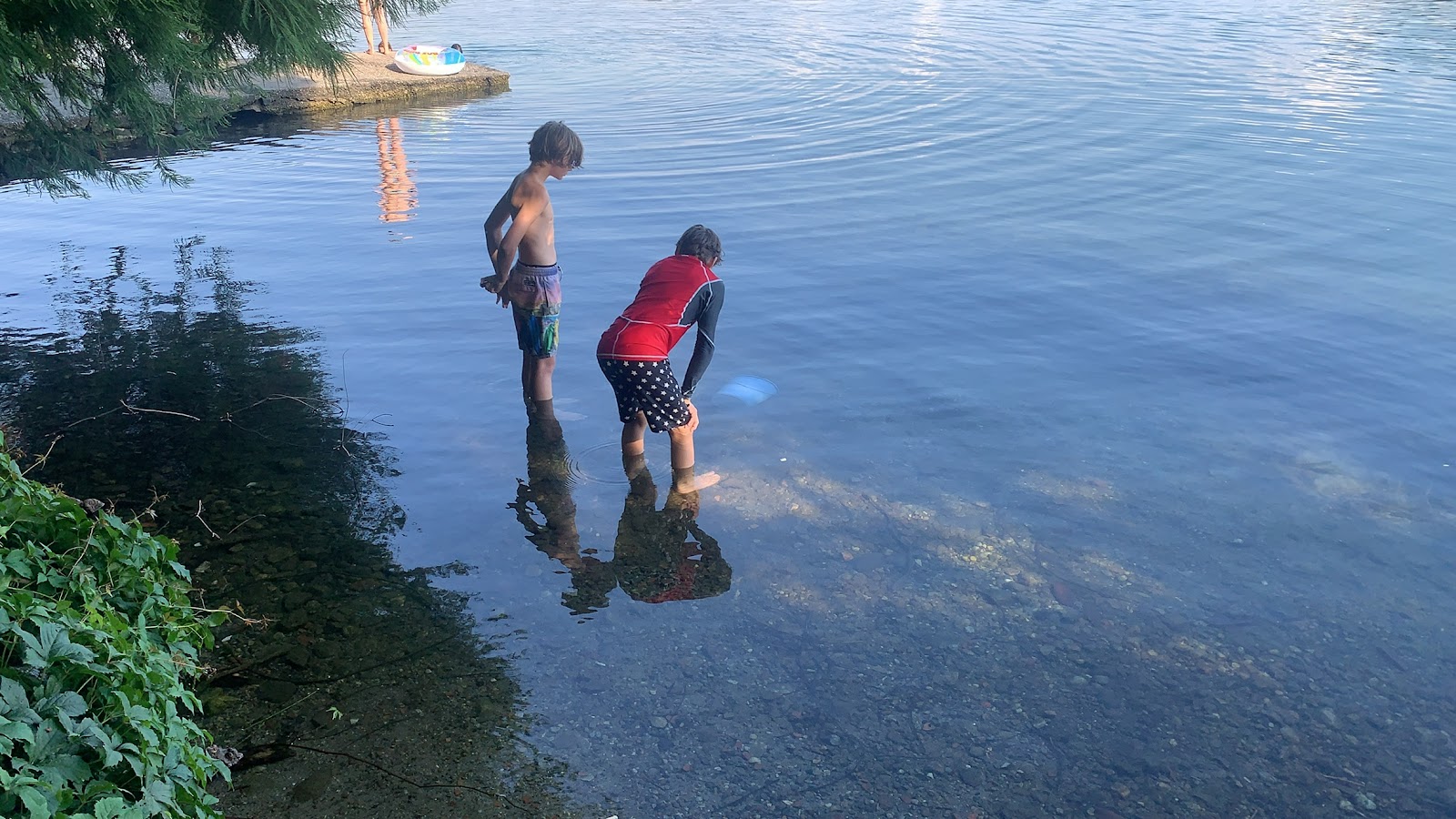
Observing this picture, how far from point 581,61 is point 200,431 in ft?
66.5

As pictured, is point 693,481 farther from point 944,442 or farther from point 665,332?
point 944,442

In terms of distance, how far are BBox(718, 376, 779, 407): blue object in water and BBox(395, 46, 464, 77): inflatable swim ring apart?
54.6ft

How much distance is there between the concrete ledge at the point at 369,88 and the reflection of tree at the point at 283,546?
1176cm

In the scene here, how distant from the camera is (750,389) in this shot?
8.23m

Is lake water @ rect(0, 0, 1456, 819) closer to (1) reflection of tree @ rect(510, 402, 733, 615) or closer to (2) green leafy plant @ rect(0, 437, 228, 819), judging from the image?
(1) reflection of tree @ rect(510, 402, 733, 615)

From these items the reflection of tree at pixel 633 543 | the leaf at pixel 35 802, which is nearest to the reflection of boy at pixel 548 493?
the reflection of tree at pixel 633 543

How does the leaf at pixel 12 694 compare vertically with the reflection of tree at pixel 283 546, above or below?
above

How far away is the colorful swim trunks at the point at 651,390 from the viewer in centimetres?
638

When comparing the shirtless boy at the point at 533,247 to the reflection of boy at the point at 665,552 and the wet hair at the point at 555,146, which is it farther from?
the reflection of boy at the point at 665,552

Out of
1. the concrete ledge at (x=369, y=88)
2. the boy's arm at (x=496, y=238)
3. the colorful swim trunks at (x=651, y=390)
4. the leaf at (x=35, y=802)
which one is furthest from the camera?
the concrete ledge at (x=369, y=88)

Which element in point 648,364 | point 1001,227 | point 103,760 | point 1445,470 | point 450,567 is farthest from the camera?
point 1001,227

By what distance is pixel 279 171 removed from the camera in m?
15.8

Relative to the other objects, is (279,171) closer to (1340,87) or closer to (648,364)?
(648,364)

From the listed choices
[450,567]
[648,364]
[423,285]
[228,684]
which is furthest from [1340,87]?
[228,684]
